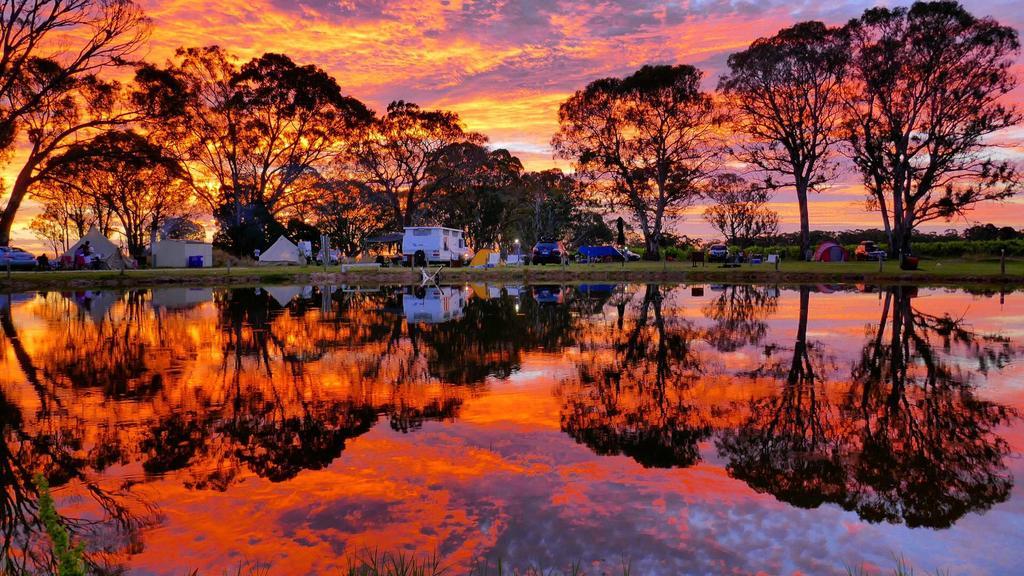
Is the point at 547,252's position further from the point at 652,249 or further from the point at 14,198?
the point at 14,198

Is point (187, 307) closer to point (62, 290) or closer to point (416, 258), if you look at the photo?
point (62, 290)

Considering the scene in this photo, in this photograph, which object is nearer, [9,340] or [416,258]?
[9,340]

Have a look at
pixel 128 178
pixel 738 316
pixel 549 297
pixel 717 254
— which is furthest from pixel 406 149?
pixel 738 316

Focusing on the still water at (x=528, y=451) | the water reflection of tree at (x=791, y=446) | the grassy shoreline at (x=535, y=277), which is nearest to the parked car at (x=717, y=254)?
the grassy shoreline at (x=535, y=277)

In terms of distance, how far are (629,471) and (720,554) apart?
1.47 meters

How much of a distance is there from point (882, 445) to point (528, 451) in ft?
11.1

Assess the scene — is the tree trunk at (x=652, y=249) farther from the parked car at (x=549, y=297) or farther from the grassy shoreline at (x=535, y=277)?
the parked car at (x=549, y=297)

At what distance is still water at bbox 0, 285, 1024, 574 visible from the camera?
435 centimetres

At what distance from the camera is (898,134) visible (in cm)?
4009

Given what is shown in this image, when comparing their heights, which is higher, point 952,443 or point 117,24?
point 117,24

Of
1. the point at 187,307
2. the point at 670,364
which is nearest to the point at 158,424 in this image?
the point at 670,364

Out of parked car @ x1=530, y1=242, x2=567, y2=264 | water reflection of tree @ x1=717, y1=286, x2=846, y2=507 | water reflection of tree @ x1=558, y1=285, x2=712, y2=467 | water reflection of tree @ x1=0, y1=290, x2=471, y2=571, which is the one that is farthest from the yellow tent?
water reflection of tree @ x1=717, y1=286, x2=846, y2=507

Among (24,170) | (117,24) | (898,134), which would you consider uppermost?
(117,24)

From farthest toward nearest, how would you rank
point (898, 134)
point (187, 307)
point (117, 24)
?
point (898, 134) → point (117, 24) → point (187, 307)
